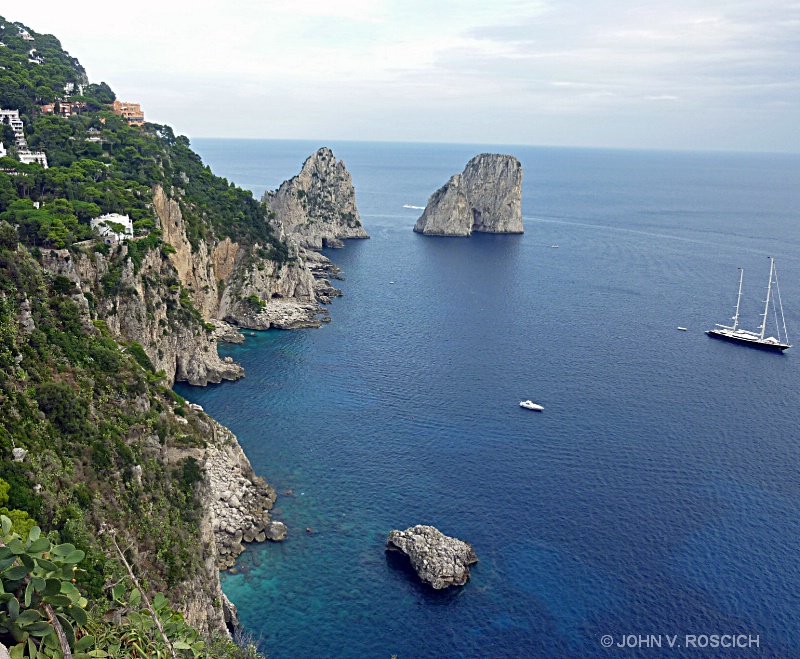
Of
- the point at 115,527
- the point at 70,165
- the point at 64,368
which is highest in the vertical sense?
the point at 70,165

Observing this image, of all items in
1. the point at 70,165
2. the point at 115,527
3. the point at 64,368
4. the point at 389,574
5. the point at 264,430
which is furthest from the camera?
the point at 70,165

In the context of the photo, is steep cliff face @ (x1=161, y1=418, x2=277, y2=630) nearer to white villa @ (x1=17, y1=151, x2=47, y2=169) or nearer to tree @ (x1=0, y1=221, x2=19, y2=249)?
tree @ (x1=0, y1=221, x2=19, y2=249)

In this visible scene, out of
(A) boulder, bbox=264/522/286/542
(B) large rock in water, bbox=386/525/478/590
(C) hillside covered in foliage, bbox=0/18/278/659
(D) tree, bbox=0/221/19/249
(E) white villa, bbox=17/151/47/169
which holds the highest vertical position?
(E) white villa, bbox=17/151/47/169

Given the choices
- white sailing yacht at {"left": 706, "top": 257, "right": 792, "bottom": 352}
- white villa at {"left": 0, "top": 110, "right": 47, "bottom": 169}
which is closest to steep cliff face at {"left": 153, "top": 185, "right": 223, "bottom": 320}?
white villa at {"left": 0, "top": 110, "right": 47, "bottom": 169}

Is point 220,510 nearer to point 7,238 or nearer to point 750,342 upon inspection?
point 7,238

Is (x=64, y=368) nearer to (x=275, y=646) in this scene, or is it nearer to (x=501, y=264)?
(x=275, y=646)

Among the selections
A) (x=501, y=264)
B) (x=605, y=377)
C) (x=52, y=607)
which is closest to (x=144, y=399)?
(x=52, y=607)
